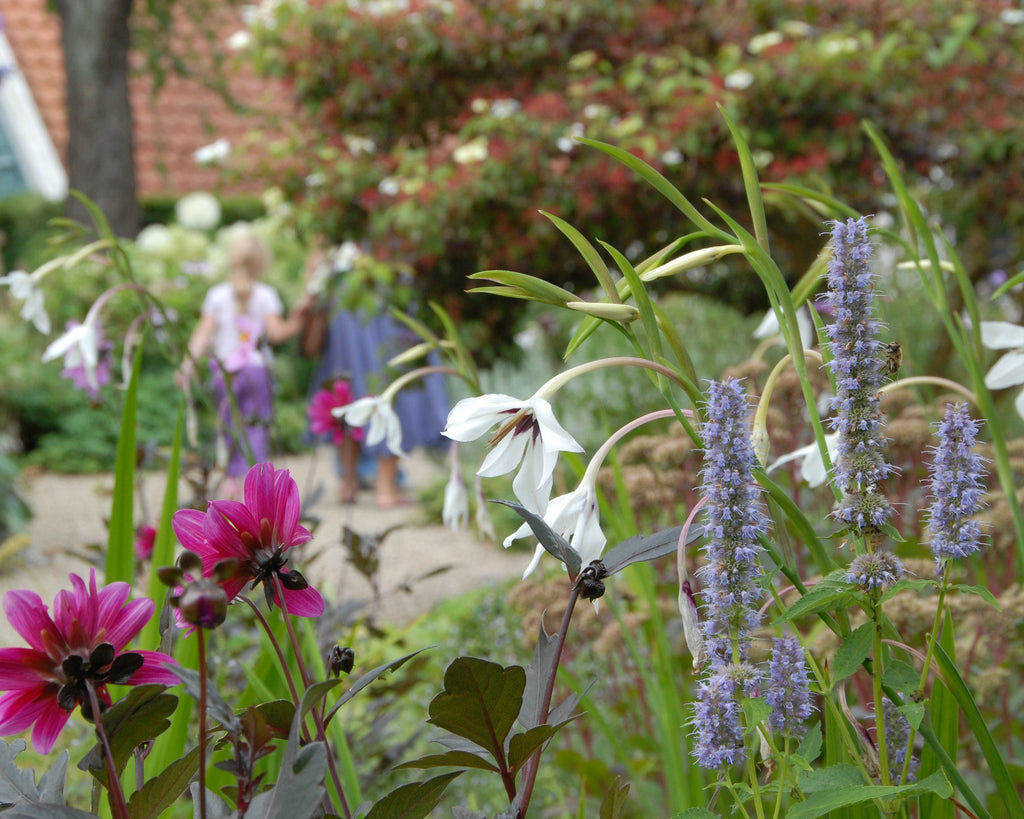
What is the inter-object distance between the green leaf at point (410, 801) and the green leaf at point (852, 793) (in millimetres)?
213

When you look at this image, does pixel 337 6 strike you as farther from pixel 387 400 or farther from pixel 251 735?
pixel 251 735

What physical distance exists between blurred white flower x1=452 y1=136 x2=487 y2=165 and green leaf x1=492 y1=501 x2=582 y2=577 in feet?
12.7


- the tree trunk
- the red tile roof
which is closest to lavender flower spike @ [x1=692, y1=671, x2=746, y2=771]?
the tree trunk

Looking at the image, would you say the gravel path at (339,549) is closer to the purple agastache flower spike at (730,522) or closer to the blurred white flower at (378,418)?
the blurred white flower at (378,418)

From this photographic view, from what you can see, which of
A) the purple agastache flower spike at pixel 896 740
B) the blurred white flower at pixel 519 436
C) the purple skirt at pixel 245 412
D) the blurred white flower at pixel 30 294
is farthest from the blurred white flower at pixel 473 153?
the purple agastache flower spike at pixel 896 740

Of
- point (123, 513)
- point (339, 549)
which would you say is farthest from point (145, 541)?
point (339, 549)

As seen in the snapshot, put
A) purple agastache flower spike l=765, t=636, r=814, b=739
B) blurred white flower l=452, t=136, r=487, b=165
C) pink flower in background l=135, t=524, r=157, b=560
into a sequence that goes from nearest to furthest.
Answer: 1. purple agastache flower spike l=765, t=636, r=814, b=739
2. pink flower in background l=135, t=524, r=157, b=560
3. blurred white flower l=452, t=136, r=487, b=165

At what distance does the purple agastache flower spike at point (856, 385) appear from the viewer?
2.16 feet

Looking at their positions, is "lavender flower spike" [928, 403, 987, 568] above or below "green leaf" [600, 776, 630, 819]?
above

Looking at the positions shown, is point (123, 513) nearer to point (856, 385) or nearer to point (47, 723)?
point (47, 723)

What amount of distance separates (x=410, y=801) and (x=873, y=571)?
314 mm

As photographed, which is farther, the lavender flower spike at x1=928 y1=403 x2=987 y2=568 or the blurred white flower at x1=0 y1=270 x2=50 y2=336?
the blurred white flower at x1=0 y1=270 x2=50 y2=336

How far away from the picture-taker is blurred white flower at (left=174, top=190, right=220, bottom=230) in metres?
11.4

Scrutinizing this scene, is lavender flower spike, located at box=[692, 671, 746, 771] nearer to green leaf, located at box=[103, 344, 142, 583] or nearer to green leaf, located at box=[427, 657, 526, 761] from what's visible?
green leaf, located at box=[427, 657, 526, 761]
